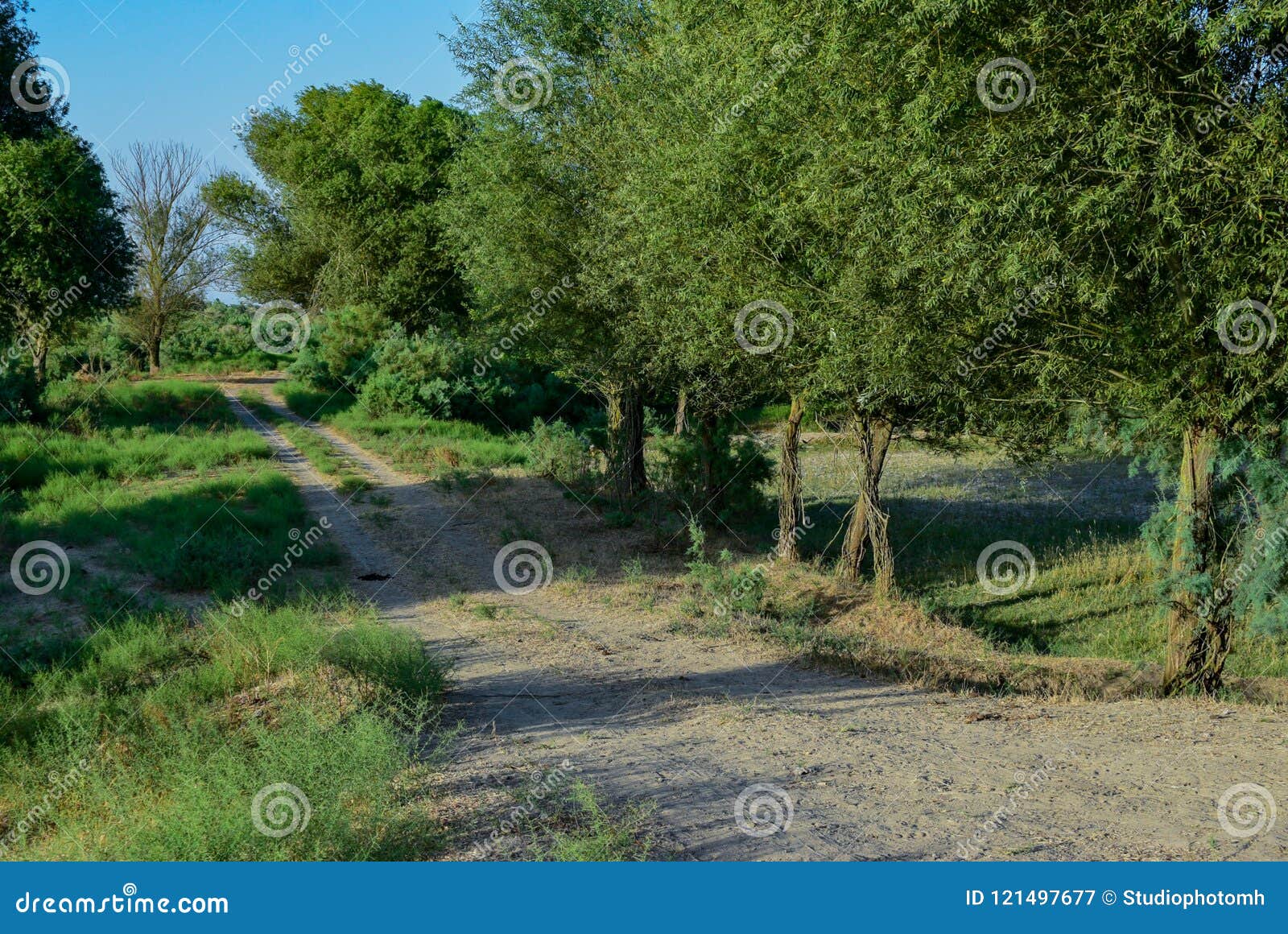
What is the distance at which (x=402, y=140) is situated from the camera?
137 feet

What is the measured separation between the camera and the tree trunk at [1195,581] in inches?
439

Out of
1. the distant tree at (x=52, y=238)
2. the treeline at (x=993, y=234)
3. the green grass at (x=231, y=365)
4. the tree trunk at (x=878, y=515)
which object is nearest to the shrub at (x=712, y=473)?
the treeline at (x=993, y=234)

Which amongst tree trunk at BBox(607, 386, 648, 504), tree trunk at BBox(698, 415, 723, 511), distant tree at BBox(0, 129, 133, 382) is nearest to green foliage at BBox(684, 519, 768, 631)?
tree trunk at BBox(698, 415, 723, 511)

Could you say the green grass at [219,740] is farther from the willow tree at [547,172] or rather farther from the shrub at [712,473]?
the shrub at [712,473]

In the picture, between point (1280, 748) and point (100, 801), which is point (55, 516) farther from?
point (1280, 748)

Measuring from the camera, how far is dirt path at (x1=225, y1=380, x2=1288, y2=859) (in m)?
6.34

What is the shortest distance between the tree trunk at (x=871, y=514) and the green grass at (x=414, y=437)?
34.0 feet

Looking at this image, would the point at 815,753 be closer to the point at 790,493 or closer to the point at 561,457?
the point at 790,493

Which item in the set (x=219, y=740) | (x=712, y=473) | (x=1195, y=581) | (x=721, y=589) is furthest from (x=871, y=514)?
(x=219, y=740)

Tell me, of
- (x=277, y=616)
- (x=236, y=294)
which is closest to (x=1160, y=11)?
(x=277, y=616)

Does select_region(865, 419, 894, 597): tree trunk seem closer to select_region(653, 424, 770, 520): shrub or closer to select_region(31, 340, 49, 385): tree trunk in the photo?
select_region(653, 424, 770, 520): shrub

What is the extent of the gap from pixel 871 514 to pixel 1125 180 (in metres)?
8.75

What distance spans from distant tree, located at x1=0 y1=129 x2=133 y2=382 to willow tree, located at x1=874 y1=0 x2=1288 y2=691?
21.4 metres

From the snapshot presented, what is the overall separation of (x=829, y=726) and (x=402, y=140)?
38060mm
